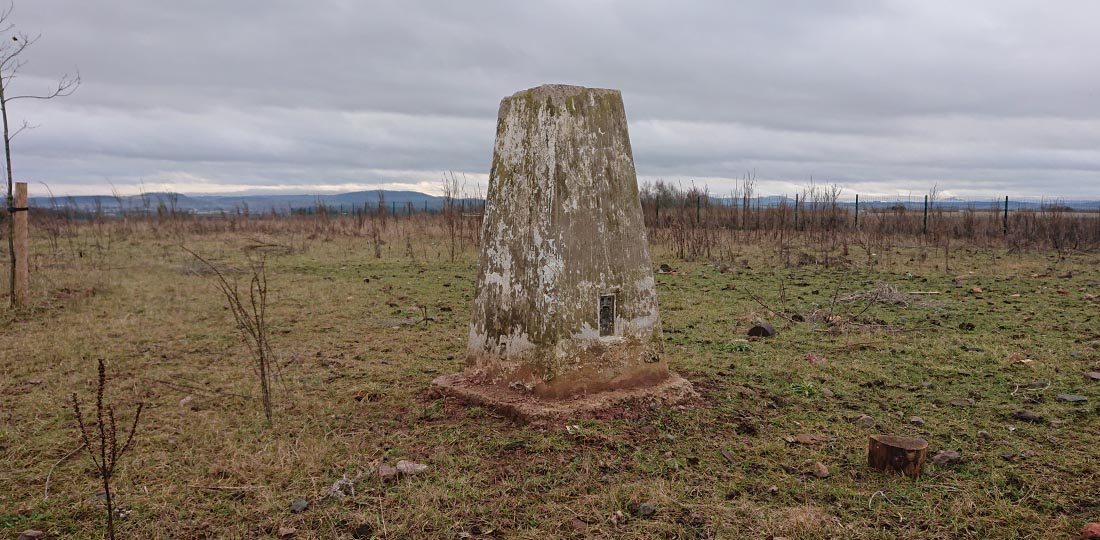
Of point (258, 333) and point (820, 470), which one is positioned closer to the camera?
point (820, 470)

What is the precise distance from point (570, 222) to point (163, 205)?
21406mm

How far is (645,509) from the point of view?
2.63 meters

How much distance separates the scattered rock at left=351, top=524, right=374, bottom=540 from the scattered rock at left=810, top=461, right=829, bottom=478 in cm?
194

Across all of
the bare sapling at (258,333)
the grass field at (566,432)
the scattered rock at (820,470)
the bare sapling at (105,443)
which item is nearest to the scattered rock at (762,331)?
the grass field at (566,432)

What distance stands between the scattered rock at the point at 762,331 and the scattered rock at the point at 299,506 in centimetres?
415

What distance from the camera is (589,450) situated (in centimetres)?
321

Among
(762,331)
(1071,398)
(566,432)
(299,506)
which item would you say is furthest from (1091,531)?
(762,331)

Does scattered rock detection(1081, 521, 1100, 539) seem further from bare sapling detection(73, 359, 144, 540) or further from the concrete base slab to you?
bare sapling detection(73, 359, 144, 540)

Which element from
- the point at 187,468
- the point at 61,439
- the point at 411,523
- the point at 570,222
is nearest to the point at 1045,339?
the point at 570,222

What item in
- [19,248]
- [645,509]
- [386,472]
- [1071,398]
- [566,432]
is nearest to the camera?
[645,509]

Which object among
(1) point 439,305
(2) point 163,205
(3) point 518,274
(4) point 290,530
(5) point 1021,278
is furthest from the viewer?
(2) point 163,205

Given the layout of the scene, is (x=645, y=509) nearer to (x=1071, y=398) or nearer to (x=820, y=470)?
(x=820, y=470)

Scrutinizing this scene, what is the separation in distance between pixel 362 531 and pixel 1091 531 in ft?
8.73

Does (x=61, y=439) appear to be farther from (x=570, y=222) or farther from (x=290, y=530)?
(x=570, y=222)
